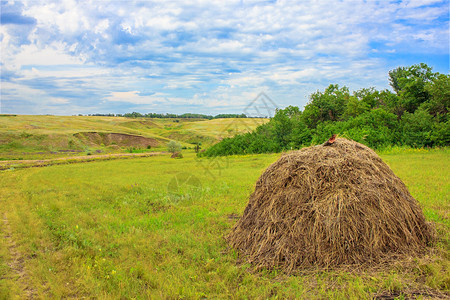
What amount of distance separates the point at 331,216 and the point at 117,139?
80.7 metres

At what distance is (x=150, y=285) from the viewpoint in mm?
5504

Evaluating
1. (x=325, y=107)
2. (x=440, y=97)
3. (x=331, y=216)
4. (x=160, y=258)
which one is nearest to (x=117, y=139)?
(x=325, y=107)

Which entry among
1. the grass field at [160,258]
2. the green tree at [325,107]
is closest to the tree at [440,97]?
the green tree at [325,107]

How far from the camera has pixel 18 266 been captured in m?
6.71

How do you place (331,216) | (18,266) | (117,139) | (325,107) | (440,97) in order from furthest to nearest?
(117,139) → (325,107) → (440,97) → (18,266) → (331,216)

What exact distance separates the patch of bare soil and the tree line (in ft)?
140

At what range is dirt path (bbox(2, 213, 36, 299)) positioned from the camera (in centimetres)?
557

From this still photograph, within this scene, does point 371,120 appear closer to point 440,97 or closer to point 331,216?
point 440,97

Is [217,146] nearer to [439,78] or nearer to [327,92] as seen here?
[327,92]

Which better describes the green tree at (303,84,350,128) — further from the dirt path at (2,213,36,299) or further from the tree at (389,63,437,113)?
the dirt path at (2,213,36,299)

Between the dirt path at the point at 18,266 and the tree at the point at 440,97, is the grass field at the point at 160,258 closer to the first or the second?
the dirt path at the point at 18,266

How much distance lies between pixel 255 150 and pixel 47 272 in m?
34.7

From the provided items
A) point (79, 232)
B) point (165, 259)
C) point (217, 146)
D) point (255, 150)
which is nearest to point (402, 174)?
point (165, 259)

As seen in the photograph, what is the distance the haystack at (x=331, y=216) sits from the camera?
5676mm
